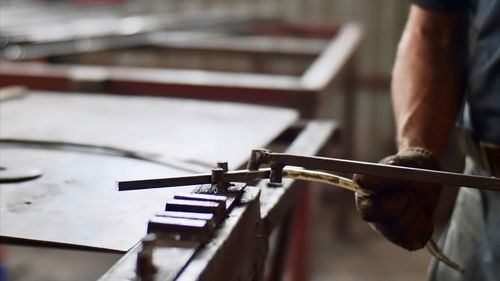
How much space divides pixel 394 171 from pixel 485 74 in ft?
1.46

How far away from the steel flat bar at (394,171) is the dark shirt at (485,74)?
13.1 inches

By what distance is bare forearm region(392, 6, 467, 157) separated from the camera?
1.19m

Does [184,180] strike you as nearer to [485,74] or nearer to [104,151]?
[104,151]

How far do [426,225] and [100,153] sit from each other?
58 centimetres

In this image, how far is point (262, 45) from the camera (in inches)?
107

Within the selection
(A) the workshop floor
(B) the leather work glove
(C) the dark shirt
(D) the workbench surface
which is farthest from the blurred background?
(B) the leather work glove

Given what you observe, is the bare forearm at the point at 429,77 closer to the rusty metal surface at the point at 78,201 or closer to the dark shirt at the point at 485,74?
the dark shirt at the point at 485,74

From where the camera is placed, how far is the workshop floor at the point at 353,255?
124 inches

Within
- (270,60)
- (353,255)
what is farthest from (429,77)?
(270,60)

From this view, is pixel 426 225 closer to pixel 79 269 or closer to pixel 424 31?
pixel 424 31

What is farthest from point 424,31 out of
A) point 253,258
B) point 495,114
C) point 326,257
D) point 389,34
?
point 389,34

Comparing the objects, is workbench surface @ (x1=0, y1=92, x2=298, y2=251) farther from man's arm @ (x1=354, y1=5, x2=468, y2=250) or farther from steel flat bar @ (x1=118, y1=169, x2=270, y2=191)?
man's arm @ (x1=354, y1=5, x2=468, y2=250)

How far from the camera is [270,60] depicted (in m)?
3.60

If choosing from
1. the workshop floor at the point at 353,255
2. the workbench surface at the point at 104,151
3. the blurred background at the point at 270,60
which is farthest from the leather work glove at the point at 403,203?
the workshop floor at the point at 353,255
